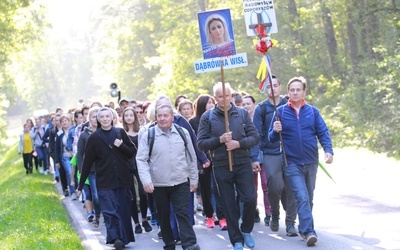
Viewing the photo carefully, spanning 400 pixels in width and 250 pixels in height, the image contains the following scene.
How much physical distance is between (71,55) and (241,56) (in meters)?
141

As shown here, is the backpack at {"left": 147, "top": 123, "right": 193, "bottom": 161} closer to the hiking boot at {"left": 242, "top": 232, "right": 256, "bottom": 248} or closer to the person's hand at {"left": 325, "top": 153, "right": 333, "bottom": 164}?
the hiking boot at {"left": 242, "top": 232, "right": 256, "bottom": 248}

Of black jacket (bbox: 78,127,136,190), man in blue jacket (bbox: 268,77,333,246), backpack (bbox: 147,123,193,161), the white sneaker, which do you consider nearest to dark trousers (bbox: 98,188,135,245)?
black jacket (bbox: 78,127,136,190)

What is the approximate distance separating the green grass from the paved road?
0.31 m

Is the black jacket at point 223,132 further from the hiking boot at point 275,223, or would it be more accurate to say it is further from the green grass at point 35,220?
the green grass at point 35,220

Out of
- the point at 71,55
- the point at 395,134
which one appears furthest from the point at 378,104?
the point at 71,55

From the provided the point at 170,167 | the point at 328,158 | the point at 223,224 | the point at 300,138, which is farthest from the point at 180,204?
the point at 223,224

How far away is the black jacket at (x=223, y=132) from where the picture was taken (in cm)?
1028

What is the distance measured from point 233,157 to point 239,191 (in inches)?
17.0

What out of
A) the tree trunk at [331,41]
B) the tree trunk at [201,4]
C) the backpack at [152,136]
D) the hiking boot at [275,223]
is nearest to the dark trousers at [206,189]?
the hiking boot at [275,223]

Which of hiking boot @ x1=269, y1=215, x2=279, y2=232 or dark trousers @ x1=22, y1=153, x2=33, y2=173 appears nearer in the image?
hiking boot @ x1=269, y1=215, x2=279, y2=232

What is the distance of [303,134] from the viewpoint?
10.5 metres

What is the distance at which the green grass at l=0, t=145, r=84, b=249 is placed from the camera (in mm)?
12023

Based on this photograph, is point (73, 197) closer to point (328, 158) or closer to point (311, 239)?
point (311, 239)

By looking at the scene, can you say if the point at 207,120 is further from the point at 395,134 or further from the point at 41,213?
the point at 395,134
